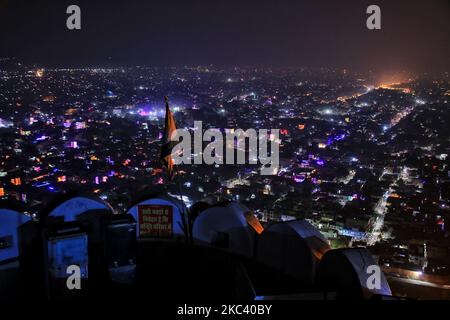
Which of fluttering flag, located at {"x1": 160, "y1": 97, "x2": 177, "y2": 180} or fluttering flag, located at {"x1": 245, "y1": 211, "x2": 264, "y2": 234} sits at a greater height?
fluttering flag, located at {"x1": 160, "y1": 97, "x2": 177, "y2": 180}

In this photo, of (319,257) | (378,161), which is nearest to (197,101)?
(378,161)

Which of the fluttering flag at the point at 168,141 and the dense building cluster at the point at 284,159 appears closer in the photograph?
the fluttering flag at the point at 168,141

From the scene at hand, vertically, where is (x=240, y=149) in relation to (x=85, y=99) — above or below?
below

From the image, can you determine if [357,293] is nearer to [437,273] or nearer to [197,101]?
[437,273]

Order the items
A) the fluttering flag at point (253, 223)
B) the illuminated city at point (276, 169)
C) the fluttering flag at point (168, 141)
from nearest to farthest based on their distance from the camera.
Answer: the fluttering flag at point (253, 223), the fluttering flag at point (168, 141), the illuminated city at point (276, 169)

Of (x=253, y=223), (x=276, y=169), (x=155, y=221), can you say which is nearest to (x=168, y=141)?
(x=155, y=221)

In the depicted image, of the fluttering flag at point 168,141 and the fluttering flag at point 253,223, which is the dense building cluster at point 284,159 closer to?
the fluttering flag at point 168,141

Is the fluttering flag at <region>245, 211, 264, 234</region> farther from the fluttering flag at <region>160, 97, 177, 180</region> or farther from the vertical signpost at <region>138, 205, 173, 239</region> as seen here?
the fluttering flag at <region>160, 97, 177, 180</region>

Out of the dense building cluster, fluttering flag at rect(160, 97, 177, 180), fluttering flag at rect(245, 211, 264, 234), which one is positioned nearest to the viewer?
fluttering flag at rect(245, 211, 264, 234)

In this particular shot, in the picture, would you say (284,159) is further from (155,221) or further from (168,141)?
(155,221)
